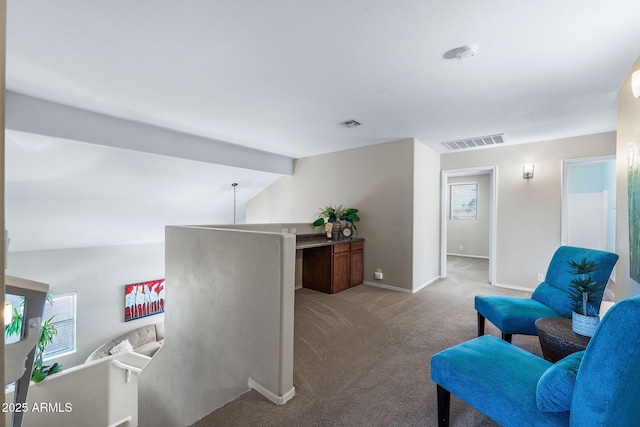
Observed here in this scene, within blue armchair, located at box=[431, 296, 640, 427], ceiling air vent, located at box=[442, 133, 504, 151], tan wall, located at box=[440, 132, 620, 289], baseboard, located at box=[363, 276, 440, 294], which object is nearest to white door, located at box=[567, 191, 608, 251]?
tan wall, located at box=[440, 132, 620, 289]

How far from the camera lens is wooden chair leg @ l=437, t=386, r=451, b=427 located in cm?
147

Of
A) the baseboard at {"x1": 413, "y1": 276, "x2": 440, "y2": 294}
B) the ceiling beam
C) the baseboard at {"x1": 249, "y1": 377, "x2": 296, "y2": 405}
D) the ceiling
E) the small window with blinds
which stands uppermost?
the ceiling

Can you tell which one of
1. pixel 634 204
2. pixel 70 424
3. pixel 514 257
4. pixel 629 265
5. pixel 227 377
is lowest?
pixel 70 424

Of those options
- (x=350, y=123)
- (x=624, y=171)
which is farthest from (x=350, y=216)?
(x=624, y=171)

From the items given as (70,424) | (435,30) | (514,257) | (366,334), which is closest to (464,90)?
(435,30)

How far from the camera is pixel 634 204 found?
6.57ft

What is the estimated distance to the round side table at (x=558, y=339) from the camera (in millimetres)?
1552

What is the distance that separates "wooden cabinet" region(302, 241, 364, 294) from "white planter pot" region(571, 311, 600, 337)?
2746 mm

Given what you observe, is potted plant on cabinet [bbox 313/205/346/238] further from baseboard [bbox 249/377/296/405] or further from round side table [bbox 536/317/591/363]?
round side table [bbox 536/317/591/363]

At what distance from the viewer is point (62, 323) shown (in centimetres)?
535

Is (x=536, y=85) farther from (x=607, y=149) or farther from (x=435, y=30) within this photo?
(x=607, y=149)

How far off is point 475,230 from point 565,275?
5.47m

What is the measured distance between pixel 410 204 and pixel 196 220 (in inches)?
183

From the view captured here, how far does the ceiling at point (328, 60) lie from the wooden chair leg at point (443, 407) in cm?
216
